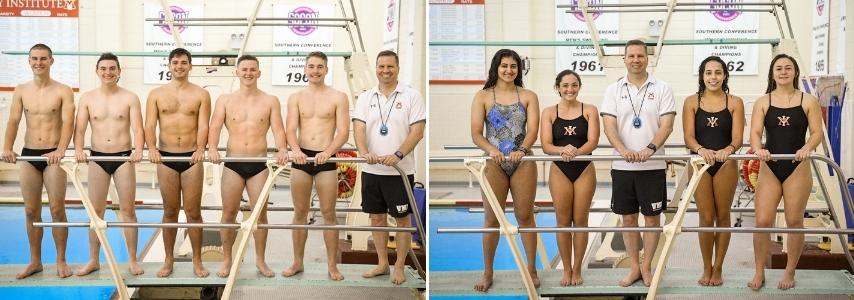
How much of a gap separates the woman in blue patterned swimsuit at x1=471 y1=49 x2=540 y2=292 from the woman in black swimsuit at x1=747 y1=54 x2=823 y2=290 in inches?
40.2

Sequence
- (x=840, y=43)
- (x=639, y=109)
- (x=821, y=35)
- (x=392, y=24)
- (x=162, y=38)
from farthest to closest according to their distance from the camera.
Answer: (x=162, y=38), (x=821, y=35), (x=392, y=24), (x=840, y=43), (x=639, y=109)

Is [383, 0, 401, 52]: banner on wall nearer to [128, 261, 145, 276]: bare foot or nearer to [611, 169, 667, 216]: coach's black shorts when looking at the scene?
[611, 169, 667, 216]: coach's black shorts

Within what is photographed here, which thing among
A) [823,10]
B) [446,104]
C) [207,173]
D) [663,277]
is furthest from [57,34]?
[823,10]

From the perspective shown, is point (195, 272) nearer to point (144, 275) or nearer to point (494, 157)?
point (144, 275)

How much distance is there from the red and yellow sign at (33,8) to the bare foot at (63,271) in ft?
8.80

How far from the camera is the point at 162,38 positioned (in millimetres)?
8594

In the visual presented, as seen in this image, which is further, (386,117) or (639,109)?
(386,117)

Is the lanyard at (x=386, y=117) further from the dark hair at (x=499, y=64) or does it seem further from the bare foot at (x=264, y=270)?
the bare foot at (x=264, y=270)

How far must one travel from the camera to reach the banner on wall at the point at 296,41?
8633mm

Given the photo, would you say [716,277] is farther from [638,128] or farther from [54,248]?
[54,248]

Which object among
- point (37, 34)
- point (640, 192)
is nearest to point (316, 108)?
point (640, 192)

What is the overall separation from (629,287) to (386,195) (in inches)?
50.0

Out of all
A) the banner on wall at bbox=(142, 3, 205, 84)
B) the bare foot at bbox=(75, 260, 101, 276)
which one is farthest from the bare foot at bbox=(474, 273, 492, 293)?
the banner on wall at bbox=(142, 3, 205, 84)

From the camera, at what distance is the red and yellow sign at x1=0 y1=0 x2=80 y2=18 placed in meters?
6.58
